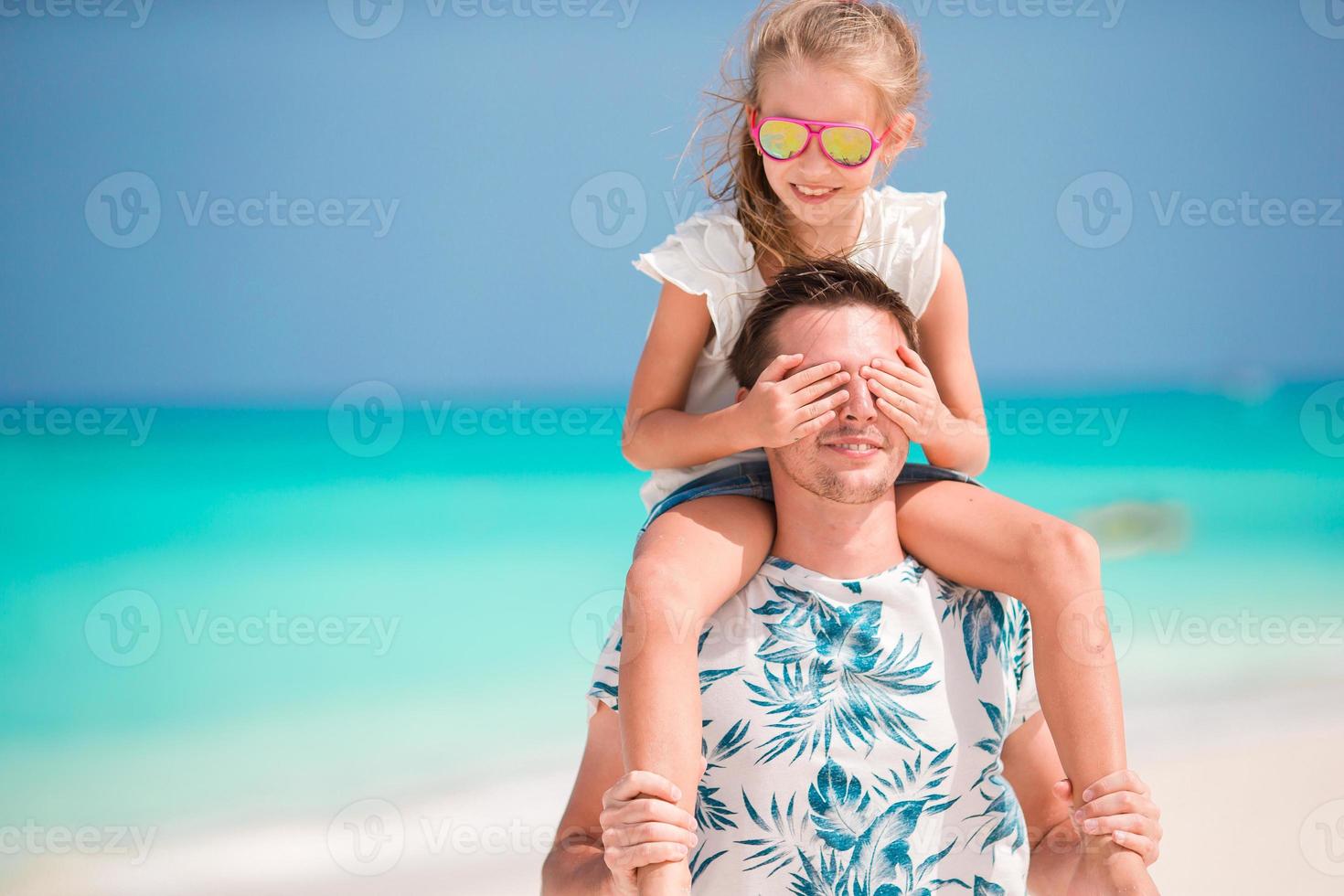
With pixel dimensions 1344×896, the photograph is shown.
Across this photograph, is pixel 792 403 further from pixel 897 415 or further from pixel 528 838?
pixel 528 838

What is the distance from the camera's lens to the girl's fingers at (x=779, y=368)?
234cm

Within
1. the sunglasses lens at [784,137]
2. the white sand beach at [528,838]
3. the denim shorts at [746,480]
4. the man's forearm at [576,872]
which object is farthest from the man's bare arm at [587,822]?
the white sand beach at [528,838]

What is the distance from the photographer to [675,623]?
2.14 metres

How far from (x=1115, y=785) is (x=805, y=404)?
2.55 ft

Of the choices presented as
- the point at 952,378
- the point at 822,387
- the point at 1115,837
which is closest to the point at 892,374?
the point at 822,387

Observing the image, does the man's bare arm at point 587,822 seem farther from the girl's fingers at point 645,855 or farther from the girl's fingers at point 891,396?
the girl's fingers at point 891,396

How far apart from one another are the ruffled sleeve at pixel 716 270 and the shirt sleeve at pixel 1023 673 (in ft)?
2.51

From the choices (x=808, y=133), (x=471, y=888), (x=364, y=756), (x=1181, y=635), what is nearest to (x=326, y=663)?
(x=364, y=756)

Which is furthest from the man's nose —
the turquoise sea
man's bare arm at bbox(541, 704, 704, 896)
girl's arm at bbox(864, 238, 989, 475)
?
the turquoise sea

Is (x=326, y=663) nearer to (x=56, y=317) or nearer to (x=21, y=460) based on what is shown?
(x=21, y=460)

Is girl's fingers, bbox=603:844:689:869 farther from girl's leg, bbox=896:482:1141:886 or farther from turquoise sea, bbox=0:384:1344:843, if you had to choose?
turquoise sea, bbox=0:384:1344:843

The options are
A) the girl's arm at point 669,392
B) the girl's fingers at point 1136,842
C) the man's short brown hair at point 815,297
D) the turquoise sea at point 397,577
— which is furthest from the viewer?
the turquoise sea at point 397,577

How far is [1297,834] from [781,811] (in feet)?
8.04

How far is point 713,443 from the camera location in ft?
8.04
